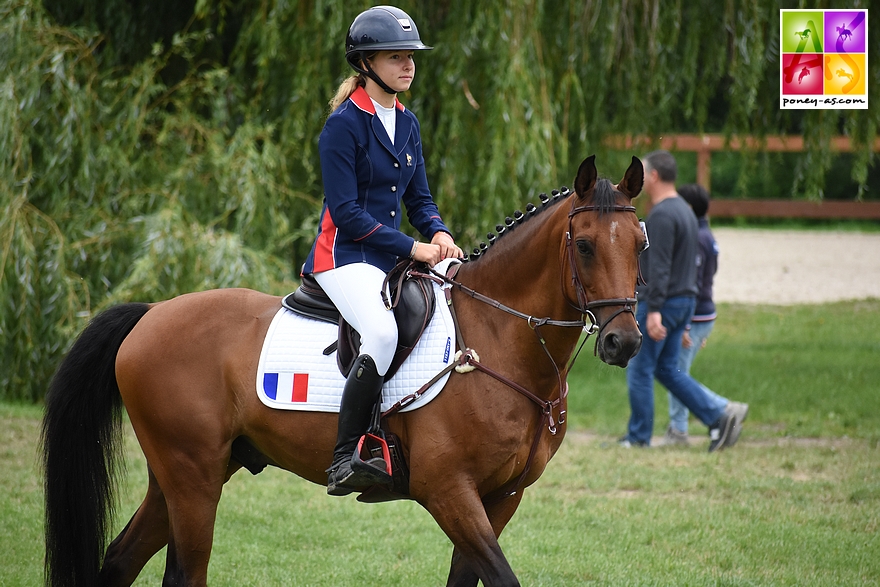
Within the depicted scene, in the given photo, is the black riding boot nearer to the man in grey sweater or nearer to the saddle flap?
the saddle flap

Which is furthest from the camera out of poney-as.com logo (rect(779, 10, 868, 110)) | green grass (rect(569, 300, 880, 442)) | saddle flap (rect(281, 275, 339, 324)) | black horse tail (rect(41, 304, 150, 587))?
green grass (rect(569, 300, 880, 442))

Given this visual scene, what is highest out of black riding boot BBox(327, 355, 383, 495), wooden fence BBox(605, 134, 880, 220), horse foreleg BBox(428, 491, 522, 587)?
black riding boot BBox(327, 355, 383, 495)

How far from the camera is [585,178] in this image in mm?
3611

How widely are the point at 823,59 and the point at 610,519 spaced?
549 centimetres

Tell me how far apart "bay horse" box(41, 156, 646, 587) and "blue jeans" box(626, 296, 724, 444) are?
4.34 m

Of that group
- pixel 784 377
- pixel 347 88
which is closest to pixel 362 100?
pixel 347 88

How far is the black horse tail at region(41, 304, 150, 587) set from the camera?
4.36 m

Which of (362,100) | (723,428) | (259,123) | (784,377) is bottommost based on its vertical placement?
(784,377)

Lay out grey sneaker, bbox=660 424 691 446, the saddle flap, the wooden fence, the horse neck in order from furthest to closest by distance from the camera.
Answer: the wooden fence → grey sneaker, bbox=660 424 691 446 → the saddle flap → the horse neck

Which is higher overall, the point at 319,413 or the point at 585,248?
the point at 585,248

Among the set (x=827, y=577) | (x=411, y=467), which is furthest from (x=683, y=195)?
(x=411, y=467)

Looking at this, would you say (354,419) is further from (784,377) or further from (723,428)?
(784,377)

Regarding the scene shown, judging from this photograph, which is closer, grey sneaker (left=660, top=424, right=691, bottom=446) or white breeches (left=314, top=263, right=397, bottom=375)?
white breeches (left=314, top=263, right=397, bottom=375)

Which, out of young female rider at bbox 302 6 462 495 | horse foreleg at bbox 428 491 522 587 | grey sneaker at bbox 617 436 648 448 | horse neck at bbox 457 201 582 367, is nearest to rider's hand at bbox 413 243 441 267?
young female rider at bbox 302 6 462 495
